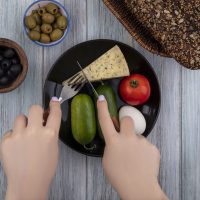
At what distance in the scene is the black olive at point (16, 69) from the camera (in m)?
0.97

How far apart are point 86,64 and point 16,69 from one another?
17 cm

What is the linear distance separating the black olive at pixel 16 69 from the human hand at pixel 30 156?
0.54 ft

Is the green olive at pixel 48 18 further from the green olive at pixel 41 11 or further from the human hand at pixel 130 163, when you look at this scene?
the human hand at pixel 130 163

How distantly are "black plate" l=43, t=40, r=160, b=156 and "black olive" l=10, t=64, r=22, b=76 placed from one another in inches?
2.8

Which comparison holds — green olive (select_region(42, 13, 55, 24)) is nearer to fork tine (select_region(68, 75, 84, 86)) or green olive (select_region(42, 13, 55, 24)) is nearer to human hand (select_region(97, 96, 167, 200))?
fork tine (select_region(68, 75, 84, 86))

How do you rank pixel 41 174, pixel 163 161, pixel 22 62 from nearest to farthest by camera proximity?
pixel 41 174
pixel 22 62
pixel 163 161

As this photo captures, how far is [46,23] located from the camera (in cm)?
101

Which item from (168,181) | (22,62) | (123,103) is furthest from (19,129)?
(168,181)

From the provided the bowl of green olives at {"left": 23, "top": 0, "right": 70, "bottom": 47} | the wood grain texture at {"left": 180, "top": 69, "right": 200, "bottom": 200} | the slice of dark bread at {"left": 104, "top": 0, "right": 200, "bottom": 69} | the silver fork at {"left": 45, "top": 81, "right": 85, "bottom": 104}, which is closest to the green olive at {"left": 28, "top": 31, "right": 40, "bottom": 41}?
the bowl of green olives at {"left": 23, "top": 0, "right": 70, "bottom": 47}

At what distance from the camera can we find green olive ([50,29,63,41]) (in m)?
1.00

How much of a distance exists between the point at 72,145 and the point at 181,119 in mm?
279

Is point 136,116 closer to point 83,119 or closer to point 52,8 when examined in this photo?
point 83,119

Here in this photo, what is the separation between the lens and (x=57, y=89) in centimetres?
102

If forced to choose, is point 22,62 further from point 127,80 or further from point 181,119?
point 181,119
